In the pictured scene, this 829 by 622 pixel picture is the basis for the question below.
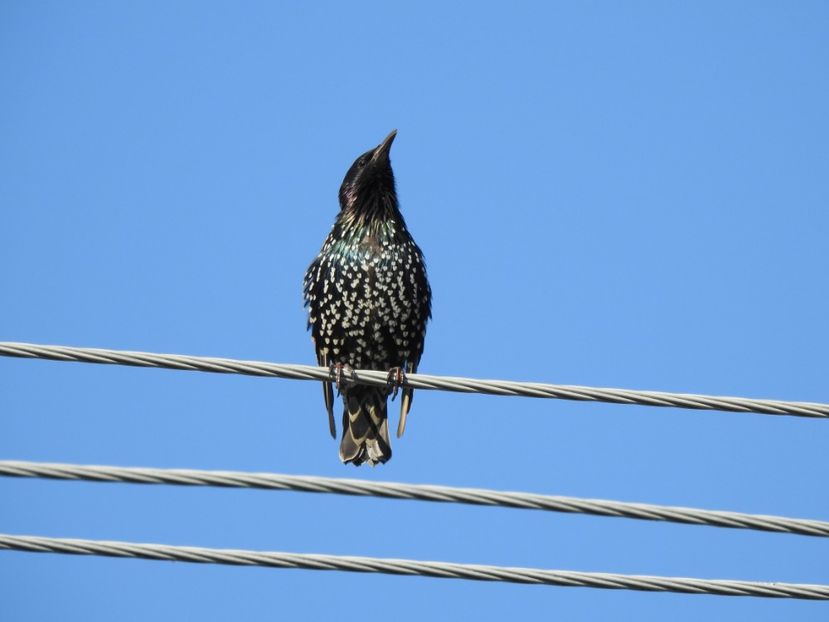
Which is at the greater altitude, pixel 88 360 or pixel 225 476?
pixel 88 360

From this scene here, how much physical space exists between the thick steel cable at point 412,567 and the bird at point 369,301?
4405 millimetres

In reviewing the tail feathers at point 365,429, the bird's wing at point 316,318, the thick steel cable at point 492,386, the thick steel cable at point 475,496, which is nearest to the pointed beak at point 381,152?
the bird's wing at point 316,318

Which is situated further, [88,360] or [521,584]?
[88,360]

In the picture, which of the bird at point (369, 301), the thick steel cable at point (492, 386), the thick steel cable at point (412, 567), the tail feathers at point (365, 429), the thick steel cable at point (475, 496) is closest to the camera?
the thick steel cable at point (412, 567)

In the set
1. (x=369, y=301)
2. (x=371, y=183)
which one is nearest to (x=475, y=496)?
(x=369, y=301)

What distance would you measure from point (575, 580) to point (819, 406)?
1.35 metres

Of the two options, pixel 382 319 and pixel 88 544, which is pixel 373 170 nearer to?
pixel 382 319

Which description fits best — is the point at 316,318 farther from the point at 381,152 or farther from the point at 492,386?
the point at 492,386

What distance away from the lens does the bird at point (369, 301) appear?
32.3ft

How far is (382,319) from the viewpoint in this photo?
982cm

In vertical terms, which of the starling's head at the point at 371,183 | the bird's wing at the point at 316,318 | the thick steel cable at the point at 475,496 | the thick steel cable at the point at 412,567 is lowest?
the thick steel cable at the point at 412,567

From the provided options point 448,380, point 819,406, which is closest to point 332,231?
point 448,380

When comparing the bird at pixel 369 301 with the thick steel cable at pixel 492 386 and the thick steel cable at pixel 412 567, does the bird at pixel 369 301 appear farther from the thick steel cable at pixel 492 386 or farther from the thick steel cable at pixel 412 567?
the thick steel cable at pixel 412 567

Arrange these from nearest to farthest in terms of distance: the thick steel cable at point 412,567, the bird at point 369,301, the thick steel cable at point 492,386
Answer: the thick steel cable at point 412,567 < the thick steel cable at point 492,386 < the bird at point 369,301
